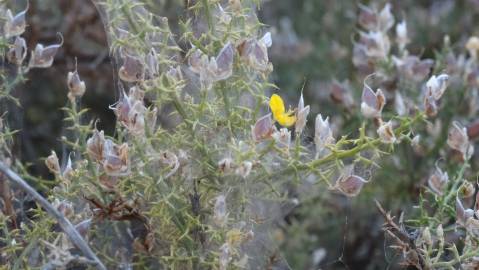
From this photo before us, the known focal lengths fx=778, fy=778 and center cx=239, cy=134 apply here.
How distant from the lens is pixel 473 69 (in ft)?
5.27

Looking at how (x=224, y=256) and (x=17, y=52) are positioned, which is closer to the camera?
(x=224, y=256)

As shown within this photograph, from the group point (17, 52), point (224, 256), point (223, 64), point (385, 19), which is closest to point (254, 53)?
point (223, 64)

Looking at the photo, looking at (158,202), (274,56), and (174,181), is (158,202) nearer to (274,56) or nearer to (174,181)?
(174,181)

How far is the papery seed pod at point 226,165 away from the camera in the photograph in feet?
3.18

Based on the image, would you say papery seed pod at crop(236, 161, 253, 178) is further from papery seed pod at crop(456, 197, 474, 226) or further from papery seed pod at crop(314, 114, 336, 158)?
papery seed pod at crop(456, 197, 474, 226)

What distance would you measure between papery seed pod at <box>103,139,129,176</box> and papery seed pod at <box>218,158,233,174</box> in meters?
0.12

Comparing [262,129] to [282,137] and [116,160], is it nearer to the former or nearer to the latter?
[282,137]

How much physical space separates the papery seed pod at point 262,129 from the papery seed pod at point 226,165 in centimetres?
5

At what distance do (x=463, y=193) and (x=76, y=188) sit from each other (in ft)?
1.91

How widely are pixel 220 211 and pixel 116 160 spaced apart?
5.8 inches

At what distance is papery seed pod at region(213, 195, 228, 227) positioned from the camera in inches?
38.8

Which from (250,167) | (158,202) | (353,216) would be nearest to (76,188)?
(158,202)

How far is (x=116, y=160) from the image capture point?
0.99m

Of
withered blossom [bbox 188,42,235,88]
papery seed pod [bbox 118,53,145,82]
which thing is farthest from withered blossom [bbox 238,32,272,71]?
papery seed pod [bbox 118,53,145,82]
